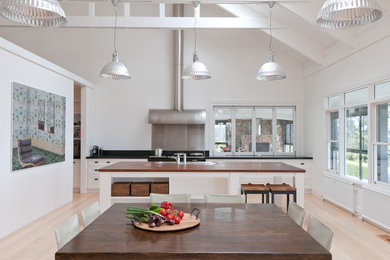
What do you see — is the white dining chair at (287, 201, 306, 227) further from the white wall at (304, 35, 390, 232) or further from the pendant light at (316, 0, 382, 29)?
the white wall at (304, 35, 390, 232)

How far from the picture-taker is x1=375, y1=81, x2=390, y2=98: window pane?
3.99m

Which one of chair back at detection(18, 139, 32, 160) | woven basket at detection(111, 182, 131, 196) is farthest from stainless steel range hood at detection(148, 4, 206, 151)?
chair back at detection(18, 139, 32, 160)

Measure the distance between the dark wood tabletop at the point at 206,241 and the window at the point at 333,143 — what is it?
3.87 m

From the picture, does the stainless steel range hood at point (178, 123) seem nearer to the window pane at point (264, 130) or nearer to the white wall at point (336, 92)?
the window pane at point (264, 130)

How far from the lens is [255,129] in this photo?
727 cm

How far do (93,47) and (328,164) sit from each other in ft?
19.9

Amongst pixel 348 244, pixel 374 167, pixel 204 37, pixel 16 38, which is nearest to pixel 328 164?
pixel 374 167

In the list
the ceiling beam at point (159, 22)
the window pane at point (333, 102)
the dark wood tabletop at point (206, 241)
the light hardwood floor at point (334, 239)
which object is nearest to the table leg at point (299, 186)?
the light hardwood floor at point (334, 239)

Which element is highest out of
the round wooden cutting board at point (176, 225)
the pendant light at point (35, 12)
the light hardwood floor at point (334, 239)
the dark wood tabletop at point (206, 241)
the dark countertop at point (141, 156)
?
the pendant light at point (35, 12)

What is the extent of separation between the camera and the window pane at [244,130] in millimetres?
7293

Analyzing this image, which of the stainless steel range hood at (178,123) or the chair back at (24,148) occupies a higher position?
the stainless steel range hood at (178,123)

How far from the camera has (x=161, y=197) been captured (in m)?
2.97

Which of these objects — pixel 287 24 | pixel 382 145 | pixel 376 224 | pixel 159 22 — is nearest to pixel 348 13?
pixel 382 145

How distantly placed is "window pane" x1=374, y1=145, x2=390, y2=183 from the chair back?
5129mm
